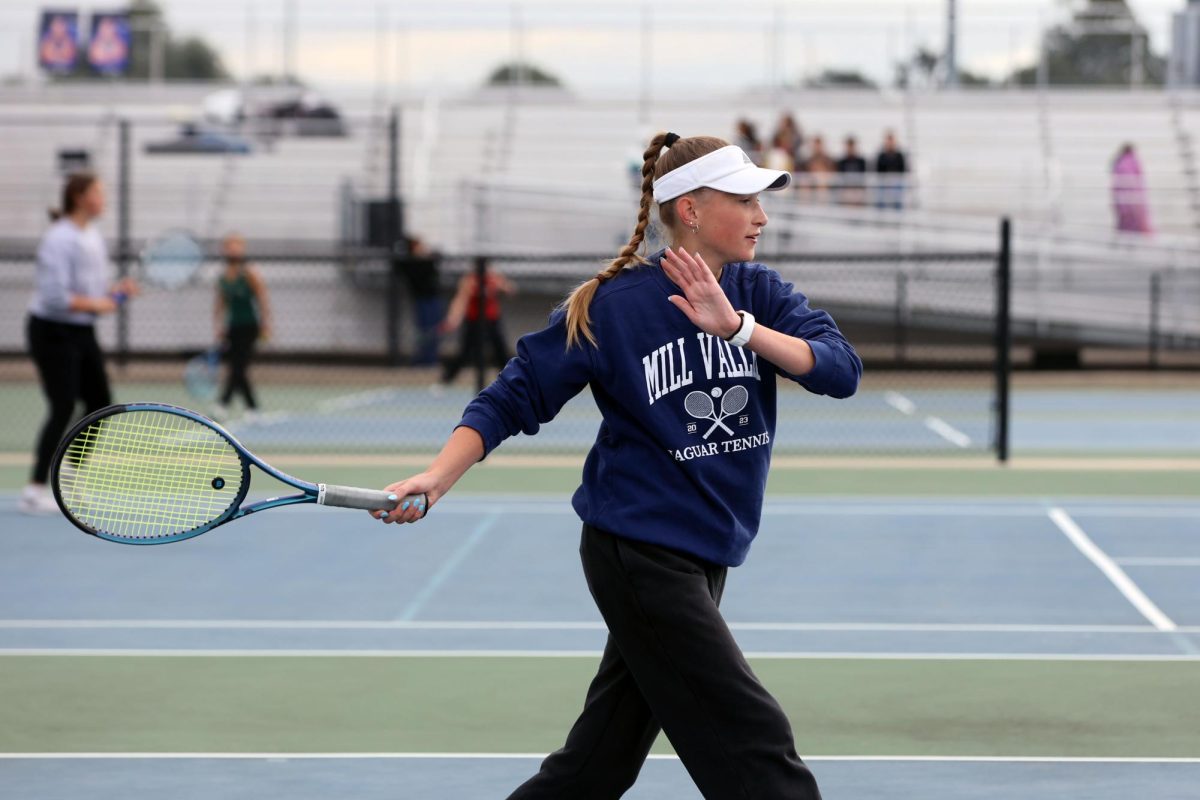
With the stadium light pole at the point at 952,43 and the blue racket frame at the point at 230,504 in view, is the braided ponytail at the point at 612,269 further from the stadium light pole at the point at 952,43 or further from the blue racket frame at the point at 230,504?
the stadium light pole at the point at 952,43

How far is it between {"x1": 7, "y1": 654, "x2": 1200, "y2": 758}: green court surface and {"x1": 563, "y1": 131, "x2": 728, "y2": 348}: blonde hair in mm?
2236

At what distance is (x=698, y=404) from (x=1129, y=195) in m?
24.5

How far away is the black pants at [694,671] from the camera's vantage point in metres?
3.81

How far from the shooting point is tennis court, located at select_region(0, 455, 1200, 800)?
5.69 m

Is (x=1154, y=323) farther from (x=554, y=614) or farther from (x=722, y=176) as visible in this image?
(x=722, y=176)

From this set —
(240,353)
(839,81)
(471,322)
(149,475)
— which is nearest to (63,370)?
(149,475)

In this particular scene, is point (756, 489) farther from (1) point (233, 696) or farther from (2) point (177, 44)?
(2) point (177, 44)

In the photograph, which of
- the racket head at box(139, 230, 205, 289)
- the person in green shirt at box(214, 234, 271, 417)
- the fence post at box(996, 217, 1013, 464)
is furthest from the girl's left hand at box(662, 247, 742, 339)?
the person in green shirt at box(214, 234, 271, 417)

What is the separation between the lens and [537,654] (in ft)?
24.0

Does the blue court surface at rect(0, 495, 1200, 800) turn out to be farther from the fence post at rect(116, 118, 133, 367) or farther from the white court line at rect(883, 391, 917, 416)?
the fence post at rect(116, 118, 133, 367)

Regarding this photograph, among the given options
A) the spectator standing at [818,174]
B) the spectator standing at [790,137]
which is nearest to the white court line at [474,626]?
the spectator standing at [818,174]

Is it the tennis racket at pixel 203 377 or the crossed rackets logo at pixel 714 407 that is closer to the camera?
the crossed rackets logo at pixel 714 407

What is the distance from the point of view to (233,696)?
21.7 ft

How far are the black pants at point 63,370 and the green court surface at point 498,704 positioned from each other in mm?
3633
